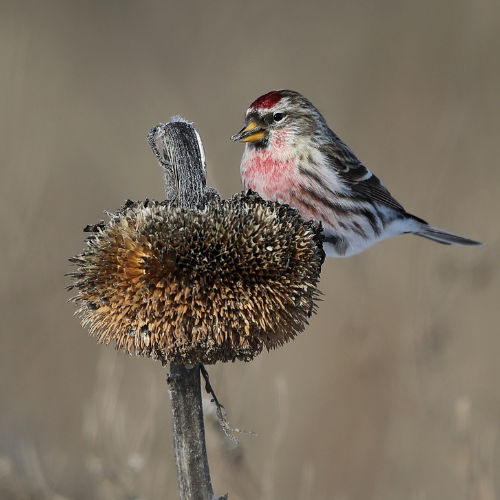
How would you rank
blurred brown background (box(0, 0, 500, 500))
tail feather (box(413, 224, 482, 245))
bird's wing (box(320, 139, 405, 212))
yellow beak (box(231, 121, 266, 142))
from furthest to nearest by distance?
1. tail feather (box(413, 224, 482, 245))
2. bird's wing (box(320, 139, 405, 212))
3. blurred brown background (box(0, 0, 500, 500))
4. yellow beak (box(231, 121, 266, 142))

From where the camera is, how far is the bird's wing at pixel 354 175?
4273mm

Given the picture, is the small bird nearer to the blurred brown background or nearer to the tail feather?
the tail feather

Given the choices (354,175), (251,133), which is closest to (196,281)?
(251,133)

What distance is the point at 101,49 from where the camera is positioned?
7418 mm

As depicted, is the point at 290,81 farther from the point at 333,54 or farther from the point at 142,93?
the point at 142,93

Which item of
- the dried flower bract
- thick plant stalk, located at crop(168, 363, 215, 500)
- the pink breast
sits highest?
the pink breast

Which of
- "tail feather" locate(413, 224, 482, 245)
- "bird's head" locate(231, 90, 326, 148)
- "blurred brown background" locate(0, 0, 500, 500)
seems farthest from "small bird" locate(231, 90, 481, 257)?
"blurred brown background" locate(0, 0, 500, 500)

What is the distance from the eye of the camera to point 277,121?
12.7 ft

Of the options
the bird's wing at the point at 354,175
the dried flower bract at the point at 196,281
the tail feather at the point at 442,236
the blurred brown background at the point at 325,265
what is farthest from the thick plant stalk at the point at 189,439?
the tail feather at the point at 442,236

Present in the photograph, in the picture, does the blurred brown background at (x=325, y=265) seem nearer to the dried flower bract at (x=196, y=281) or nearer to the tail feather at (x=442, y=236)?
the tail feather at (x=442, y=236)

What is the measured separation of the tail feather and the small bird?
1.61 feet

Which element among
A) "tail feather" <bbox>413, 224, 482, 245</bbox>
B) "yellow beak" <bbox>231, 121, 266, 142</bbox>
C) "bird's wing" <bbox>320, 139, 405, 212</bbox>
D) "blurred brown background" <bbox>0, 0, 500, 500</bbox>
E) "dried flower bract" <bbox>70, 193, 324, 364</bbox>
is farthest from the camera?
"tail feather" <bbox>413, 224, 482, 245</bbox>

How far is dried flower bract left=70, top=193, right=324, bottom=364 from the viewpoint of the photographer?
2.16 m

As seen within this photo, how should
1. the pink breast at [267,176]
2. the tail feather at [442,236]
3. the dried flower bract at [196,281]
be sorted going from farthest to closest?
1. the tail feather at [442,236]
2. the pink breast at [267,176]
3. the dried flower bract at [196,281]
